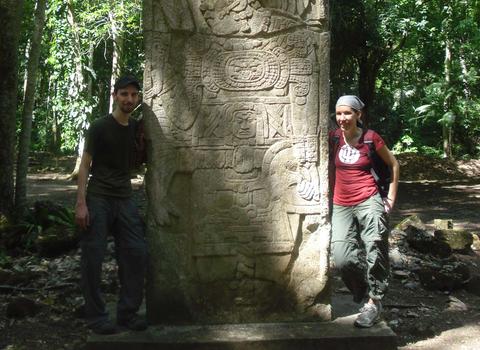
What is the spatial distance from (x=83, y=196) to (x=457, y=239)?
4.94 m

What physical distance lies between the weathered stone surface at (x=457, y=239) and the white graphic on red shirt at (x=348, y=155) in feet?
10.9

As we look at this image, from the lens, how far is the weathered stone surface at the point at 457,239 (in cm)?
677

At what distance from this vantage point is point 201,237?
391cm

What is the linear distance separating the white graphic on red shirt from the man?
1.48 metres

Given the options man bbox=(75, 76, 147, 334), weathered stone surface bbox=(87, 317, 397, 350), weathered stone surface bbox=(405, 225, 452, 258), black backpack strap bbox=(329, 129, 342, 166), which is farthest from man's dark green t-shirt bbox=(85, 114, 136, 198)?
weathered stone surface bbox=(405, 225, 452, 258)

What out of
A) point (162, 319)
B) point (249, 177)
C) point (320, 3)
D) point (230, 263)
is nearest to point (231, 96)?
point (249, 177)

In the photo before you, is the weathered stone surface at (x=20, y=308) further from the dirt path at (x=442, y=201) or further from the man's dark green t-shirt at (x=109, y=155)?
the dirt path at (x=442, y=201)

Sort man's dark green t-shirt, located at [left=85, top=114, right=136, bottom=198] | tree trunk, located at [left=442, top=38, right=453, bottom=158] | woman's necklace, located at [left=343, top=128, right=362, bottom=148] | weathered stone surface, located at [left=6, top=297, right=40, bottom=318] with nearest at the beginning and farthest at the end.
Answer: man's dark green t-shirt, located at [left=85, top=114, right=136, bottom=198] → woman's necklace, located at [left=343, top=128, right=362, bottom=148] → weathered stone surface, located at [left=6, top=297, right=40, bottom=318] → tree trunk, located at [left=442, top=38, right=453, bottom=158]

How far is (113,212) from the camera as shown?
146 inches

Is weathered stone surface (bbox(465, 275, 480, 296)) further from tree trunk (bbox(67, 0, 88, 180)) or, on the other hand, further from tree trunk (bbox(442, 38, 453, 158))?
tree trunk (bbox(67, 0, 88, 180))

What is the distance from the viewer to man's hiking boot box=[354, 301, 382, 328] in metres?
3.85

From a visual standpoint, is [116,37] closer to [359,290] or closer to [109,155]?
[109,155]

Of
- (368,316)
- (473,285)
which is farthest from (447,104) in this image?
(368,316)

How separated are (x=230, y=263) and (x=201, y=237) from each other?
28 cm
